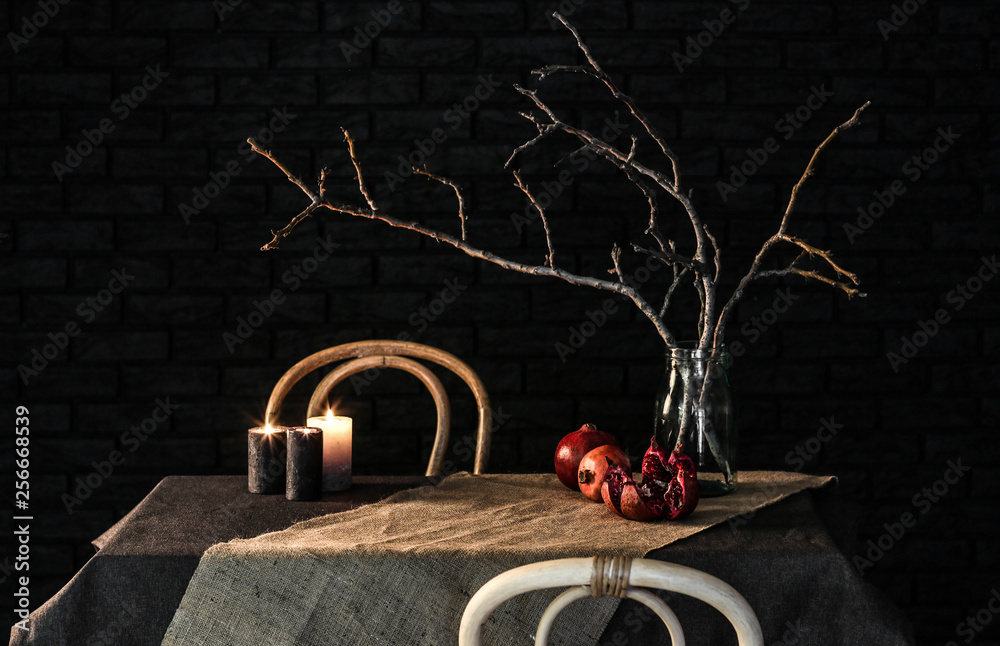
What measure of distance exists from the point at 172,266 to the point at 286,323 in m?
0.29

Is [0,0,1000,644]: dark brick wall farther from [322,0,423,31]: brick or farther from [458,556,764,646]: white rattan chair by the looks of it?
[458,556,764,646]: white rattan chair

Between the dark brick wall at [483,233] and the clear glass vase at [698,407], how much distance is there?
0.70m

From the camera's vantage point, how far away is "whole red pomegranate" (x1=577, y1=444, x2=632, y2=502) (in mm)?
1420

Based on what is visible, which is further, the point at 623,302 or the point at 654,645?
the point at 623,302

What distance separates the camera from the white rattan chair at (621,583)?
82 cm

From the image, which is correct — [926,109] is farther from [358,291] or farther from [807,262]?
[358,291]

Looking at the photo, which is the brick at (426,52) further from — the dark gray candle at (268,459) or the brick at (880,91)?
the dark gray candle at (268,459)

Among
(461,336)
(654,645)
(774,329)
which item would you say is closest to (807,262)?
(774,329)

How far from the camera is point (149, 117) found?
2.12 metres

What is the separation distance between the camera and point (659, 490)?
133 cm

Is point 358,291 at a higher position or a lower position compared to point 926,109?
lower

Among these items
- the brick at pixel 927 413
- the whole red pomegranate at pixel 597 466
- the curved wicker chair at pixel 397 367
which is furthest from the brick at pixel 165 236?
the brick at pixel 927 413

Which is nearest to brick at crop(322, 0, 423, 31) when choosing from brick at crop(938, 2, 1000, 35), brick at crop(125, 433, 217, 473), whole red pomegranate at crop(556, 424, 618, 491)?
brick at crop(125, 433, 217, 473)

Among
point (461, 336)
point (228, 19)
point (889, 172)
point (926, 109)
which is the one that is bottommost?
point (461, 336)
